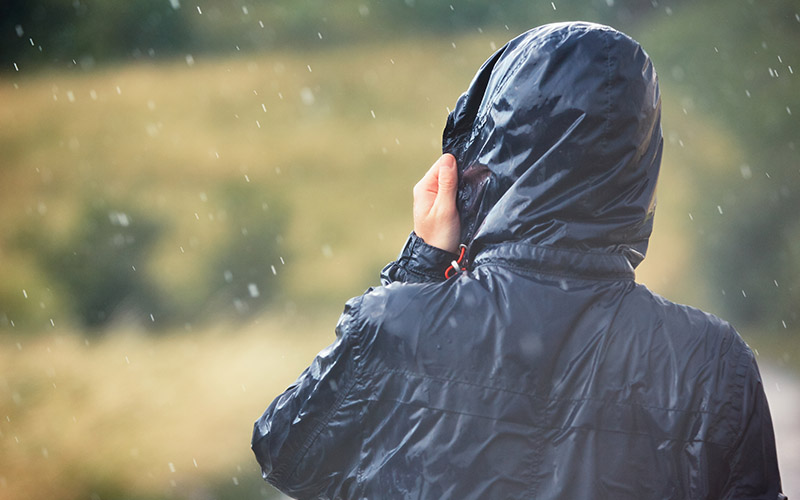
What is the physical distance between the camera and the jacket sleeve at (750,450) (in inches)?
34.5

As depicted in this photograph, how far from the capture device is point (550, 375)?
34.3 inches

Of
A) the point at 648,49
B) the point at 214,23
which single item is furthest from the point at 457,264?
the point at 214,23

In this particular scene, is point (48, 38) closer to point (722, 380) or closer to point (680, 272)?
point (680, 272)

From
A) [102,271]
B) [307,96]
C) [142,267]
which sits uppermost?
[307,96]

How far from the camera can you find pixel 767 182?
21.8ft

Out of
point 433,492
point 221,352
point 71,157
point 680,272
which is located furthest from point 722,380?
point 71,157

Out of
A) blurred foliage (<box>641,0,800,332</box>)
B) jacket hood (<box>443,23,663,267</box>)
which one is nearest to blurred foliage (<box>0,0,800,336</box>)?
blurred foliage (<box>641,0,800,332</box>)

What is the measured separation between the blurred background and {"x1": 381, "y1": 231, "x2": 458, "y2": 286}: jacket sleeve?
609 centimetres

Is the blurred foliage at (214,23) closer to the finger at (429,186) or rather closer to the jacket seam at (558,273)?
the finger at (429,186)

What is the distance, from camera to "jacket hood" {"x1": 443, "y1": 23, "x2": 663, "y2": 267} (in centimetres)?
92

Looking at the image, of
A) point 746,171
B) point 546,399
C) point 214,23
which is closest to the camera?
point 546,399

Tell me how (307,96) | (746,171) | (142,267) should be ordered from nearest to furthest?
1. (746,171)
2. (142,267)
3. (307,96)

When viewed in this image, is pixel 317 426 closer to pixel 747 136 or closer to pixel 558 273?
pixel 558 273

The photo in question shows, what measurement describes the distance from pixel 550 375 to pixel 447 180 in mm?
324
